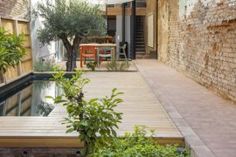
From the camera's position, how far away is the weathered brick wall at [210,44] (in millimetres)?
6824

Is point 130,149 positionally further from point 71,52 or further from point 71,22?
point 71,52

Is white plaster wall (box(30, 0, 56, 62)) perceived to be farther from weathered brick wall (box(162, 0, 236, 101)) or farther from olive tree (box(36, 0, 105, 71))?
weathered brick wall (box(162, 0, 236, 101))

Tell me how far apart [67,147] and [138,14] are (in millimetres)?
16621

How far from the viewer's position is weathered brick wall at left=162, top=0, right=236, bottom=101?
682 centimetres

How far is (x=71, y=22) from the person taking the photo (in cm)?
1159

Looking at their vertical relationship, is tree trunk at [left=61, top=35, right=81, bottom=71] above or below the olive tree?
below

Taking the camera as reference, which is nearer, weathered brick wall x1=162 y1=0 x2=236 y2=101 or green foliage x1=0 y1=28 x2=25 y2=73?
green foliage x1=0 y1=28 x2=25 y2=73

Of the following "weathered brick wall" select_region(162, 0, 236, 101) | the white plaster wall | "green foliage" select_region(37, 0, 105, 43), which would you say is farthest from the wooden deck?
the white plaster wall

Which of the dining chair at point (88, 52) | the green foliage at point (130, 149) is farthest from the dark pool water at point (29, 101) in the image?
the dining chair at point (88, 52)

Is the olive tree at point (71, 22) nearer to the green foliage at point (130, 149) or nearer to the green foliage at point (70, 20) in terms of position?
the green foliage at point (70, 20)

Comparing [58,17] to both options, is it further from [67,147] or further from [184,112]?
[67,147]

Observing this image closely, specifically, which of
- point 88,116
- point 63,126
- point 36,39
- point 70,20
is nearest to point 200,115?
point 63,126

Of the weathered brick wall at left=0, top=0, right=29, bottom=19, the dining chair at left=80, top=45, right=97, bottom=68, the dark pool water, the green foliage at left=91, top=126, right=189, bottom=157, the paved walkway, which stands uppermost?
the weathered brick wall at left=0, top=0, right=29, bottom=19

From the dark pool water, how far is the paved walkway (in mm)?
2039
